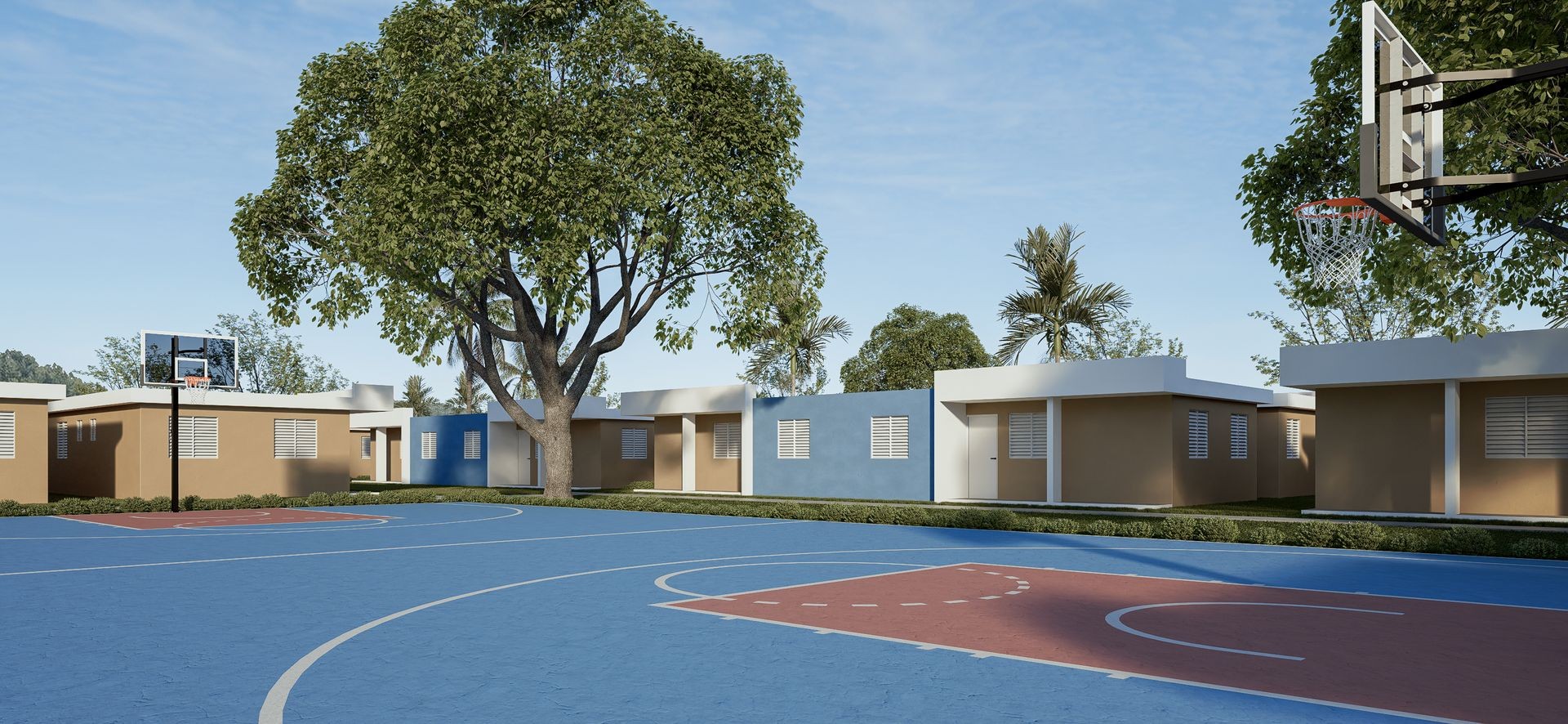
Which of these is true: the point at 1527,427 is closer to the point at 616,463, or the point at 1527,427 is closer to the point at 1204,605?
the point at 1204,605

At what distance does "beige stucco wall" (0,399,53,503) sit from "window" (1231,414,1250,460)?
31.6m

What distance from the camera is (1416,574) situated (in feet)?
49.9

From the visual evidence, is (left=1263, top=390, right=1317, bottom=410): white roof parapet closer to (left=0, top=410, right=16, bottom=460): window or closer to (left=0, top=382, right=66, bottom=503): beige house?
(left=0, top=382, right=66, bottom=503): beige house

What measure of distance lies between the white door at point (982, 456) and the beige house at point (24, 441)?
953 inches

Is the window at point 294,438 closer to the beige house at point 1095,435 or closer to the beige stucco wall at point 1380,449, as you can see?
the beige house at point 1095,435


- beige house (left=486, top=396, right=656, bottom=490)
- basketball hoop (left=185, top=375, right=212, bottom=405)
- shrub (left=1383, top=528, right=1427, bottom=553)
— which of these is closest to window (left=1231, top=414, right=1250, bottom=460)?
shrub (left=1383, top=528, right=1427, bottom=553)

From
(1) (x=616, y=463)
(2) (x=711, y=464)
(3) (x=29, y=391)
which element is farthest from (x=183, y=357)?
(1) (x=616, y=463)

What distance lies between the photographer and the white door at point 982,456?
32.4m

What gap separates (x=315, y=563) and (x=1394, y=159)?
14.4 m

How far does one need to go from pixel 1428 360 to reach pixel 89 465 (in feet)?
120

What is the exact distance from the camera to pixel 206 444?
3469 cm

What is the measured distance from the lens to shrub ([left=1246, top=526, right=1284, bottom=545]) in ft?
64.7

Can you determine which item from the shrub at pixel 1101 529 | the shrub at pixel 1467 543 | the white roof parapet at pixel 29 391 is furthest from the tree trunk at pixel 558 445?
the shrub at pixel 1467 543

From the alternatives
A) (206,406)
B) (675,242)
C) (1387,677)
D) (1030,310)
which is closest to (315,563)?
(1387,677)
